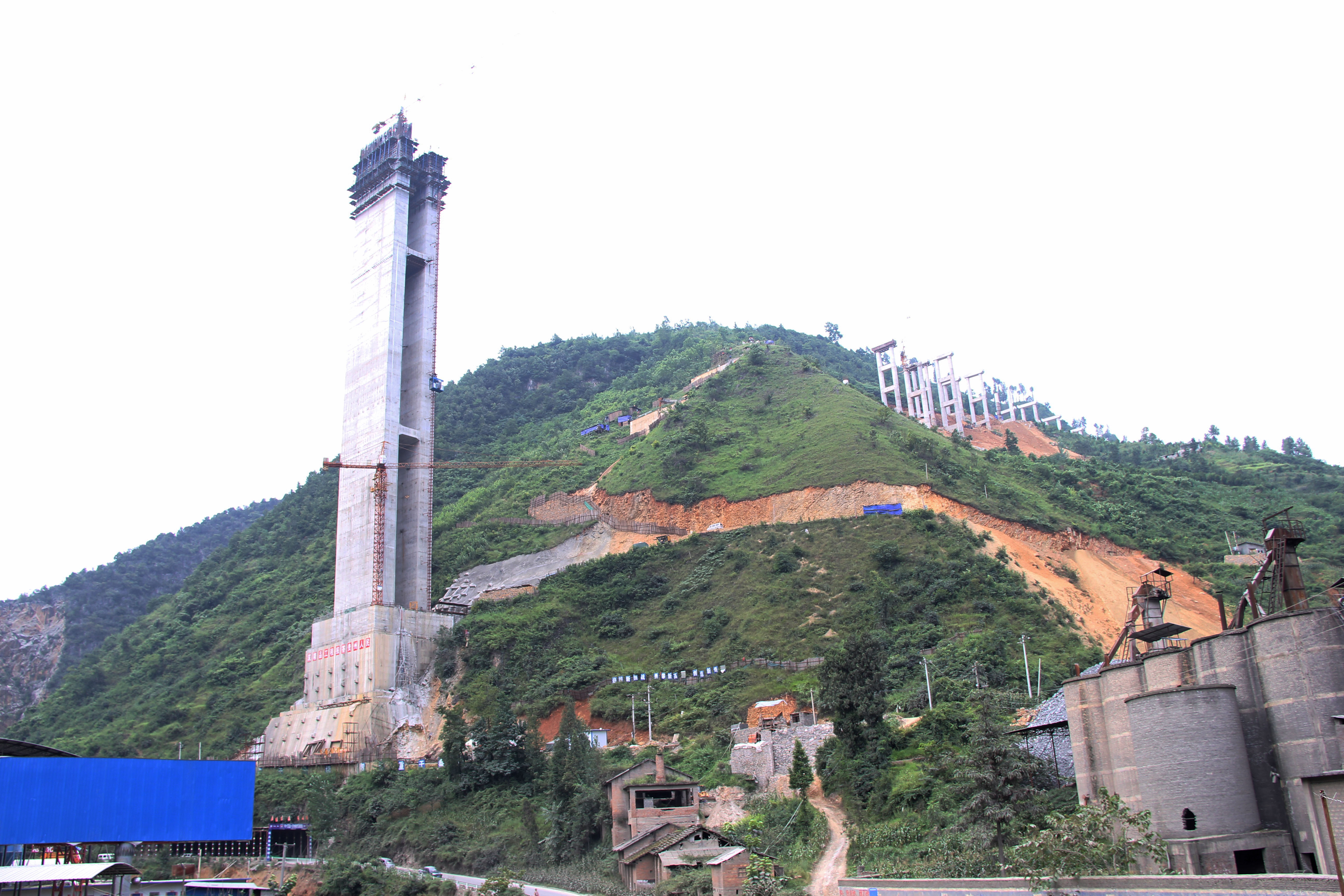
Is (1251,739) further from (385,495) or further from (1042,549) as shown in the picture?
(385,495)

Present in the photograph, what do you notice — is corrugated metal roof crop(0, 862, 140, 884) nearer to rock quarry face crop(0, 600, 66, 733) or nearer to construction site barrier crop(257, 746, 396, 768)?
construction site barrier crop(257, 746, 396, 768)

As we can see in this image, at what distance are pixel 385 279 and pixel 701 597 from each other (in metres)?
28.2

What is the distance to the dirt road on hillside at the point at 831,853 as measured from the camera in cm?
2736

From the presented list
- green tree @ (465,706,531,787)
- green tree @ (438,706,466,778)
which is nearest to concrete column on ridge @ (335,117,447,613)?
green tree @ (438,706,466,778)

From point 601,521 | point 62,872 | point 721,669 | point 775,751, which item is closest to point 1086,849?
point 775,751

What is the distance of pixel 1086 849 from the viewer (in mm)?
18375

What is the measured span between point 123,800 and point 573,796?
662 inches

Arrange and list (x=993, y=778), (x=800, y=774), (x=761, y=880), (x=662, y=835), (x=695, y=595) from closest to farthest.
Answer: (x=993, y=778) < (x=761, y=880) < (x=662, y=835) < (x=800, y=774) < (x=695, y=595)

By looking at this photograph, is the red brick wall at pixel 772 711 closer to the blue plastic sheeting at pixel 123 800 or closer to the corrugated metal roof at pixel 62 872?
the blue plastic sheeting at pixel 123 800

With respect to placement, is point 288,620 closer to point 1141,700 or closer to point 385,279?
point 385,279

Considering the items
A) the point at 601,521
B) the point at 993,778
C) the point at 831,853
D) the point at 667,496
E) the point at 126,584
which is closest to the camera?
the point at 993,778

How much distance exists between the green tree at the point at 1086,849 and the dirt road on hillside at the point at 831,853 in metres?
8.00

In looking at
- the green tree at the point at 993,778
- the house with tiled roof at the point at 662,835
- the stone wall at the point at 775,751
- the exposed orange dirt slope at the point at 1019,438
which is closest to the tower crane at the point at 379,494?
the house with tiled roof at the point at 662,835

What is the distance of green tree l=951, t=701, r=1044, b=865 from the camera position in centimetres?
2352
